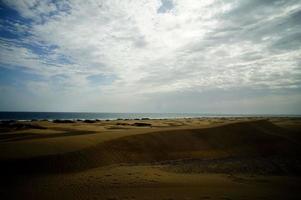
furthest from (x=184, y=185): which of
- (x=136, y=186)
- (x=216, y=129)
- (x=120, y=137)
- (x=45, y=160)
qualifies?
(x=216, y=129)

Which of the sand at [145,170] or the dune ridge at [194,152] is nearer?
the sand at [145,170]

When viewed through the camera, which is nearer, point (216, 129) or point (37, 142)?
point (37, 142)

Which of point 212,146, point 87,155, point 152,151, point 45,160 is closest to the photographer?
point 45,160

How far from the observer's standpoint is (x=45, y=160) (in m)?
12.4

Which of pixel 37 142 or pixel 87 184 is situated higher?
pixel 37 142

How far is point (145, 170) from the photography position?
476 inches

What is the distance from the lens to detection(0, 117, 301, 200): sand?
28.4ft

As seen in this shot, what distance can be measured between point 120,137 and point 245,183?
11.3 m

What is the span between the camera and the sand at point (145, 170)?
865cm

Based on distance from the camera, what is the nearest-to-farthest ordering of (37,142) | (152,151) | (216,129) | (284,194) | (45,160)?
(284,194) < (45,160) < (37,142) < (152,151) < (216,129)

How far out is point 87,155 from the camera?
46.2 ft

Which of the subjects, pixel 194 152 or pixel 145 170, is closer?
pixel 145 170

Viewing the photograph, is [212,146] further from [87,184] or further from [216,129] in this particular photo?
[87,184]

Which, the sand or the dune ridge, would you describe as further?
the dune ridge
